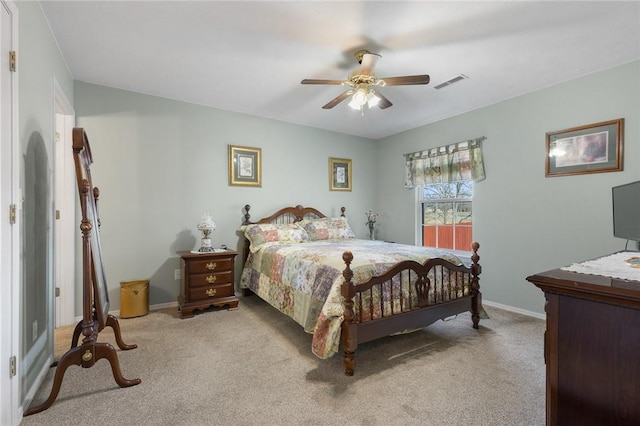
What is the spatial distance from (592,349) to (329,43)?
2.53 meters

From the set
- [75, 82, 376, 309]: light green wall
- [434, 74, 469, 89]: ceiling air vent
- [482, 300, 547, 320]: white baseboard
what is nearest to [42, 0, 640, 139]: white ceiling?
[434, 74, 469, 89]: ceiling air vent

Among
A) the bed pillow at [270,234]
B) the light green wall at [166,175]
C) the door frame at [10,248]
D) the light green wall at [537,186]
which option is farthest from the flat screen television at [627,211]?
the door frame at [10,248]

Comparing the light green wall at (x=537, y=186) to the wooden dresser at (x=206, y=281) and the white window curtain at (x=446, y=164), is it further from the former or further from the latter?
the wooden dresser at (x=206, y=281)

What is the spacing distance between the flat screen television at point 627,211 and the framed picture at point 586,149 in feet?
2.53

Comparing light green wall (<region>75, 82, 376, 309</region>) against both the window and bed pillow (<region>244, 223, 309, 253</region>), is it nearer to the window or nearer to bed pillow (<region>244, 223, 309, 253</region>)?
bed pillow (<region>244, 223, 309, 253</region>)

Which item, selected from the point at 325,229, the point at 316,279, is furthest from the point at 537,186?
the point at 316,279

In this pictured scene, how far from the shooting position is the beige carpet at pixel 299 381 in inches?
66.4

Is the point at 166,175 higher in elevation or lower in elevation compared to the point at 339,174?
lower

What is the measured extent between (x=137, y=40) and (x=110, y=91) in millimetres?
1253

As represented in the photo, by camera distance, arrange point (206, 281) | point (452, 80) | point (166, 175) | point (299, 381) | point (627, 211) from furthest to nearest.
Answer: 1. point (166, 175)
2. point (206, 281)
3. point (452, 80)
4. point (627, 211)
5. point (299, 381)

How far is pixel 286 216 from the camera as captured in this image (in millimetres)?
4539

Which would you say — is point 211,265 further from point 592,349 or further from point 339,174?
point 592,349

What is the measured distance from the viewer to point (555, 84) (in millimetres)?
3168

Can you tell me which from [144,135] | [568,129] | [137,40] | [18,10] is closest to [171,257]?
[144,135]
